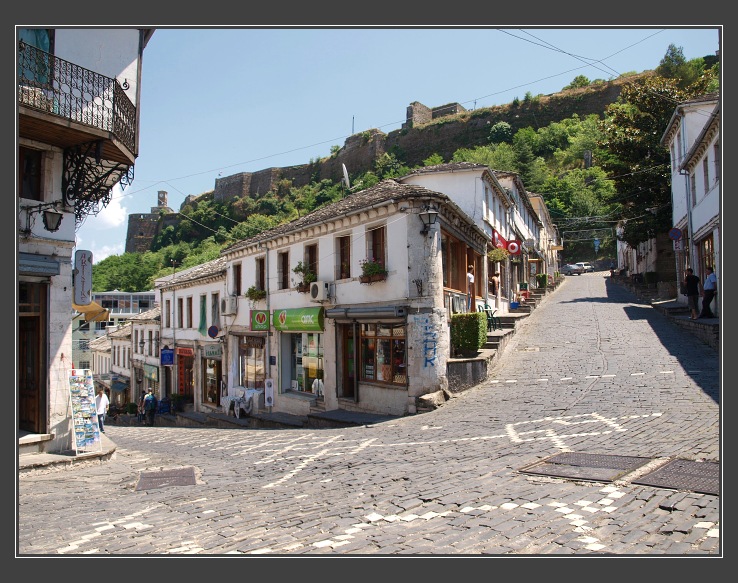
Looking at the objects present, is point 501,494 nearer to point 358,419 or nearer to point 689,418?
point 689,418

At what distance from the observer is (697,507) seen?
5793 millimetres

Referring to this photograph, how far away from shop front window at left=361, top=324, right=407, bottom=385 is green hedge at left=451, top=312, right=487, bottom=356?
1743 millimetres

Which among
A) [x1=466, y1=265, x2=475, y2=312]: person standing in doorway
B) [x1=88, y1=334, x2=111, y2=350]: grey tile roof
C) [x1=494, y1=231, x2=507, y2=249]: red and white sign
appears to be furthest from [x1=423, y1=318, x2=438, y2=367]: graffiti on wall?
[x1=88, y1=334, x2=111, y2=350]: grey tile roof

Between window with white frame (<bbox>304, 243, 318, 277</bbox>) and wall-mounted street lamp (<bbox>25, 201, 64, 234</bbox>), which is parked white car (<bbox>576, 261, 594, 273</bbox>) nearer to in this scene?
window with white frame (<bbox>304, 243, 318, 277</bbox>)

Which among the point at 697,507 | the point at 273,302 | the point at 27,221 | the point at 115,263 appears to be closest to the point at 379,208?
the point at 273,302

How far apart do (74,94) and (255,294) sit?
40.7ft

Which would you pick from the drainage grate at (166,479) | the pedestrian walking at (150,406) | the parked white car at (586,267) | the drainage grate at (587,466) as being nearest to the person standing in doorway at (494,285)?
the pedestrian walking at (150,406)

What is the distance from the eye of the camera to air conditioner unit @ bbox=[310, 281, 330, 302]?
1811 cm

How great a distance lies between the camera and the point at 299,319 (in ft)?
64.1

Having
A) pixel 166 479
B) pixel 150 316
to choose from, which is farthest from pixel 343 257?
pixel 150 316

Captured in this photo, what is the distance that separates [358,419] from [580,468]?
900cm

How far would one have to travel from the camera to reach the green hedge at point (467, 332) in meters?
16.6

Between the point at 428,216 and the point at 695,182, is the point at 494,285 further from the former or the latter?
the point at 428,216

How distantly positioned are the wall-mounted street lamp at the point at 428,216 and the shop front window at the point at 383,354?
266cm
